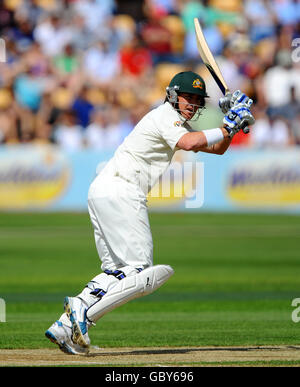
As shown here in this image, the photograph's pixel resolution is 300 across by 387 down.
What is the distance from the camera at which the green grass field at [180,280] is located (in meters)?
8.15

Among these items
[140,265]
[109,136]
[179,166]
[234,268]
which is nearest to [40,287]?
[234,268]

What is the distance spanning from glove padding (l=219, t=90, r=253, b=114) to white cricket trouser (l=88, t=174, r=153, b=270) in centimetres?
91

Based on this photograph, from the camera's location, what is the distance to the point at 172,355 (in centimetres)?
684

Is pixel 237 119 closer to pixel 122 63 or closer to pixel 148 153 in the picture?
pixel 148 153

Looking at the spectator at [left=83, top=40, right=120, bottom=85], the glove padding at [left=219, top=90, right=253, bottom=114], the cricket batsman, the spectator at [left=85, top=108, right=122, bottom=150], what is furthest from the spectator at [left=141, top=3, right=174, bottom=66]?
the cricket batsman

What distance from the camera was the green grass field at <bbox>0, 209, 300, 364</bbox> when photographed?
8148 mm

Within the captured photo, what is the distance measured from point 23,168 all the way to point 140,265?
512 inches

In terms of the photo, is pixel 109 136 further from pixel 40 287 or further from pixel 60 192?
pixel 40 287

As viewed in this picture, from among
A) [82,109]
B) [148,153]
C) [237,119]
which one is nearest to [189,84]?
[237,119]

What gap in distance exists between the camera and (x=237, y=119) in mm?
6891

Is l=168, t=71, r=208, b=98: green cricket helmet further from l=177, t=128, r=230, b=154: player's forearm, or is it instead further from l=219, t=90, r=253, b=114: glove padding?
l=177, t=128, r=230, b=154: player's forearm

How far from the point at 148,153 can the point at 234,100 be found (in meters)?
0.75

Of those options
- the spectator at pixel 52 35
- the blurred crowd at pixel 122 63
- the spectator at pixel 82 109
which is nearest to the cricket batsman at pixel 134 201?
the blurred crowd at pixel 122 63

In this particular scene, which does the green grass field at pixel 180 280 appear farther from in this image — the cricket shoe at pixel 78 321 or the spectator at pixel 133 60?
the spectator at pixel 133 60
